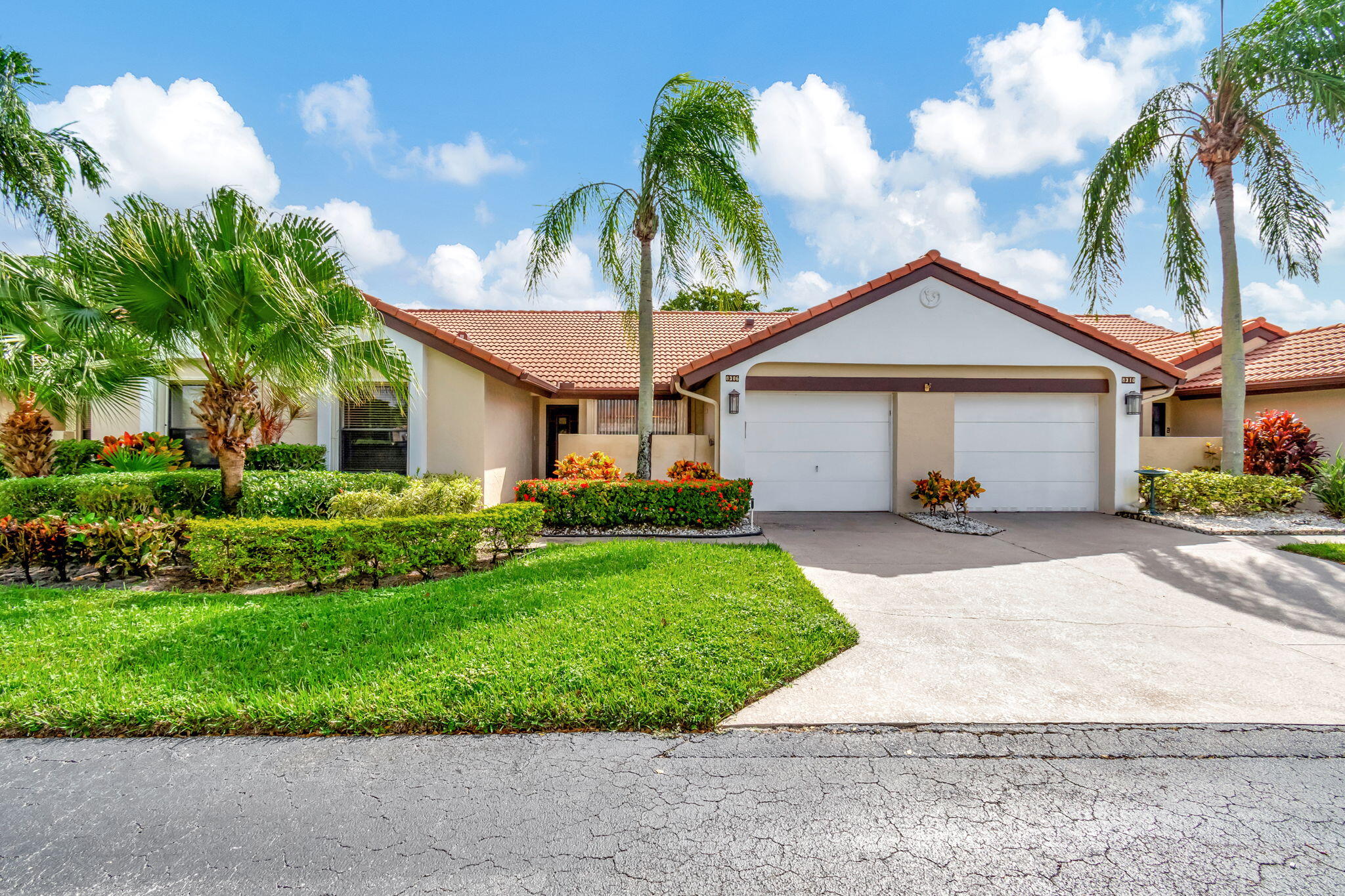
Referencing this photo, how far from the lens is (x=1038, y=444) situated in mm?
11609

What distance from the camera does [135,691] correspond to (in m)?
3.56

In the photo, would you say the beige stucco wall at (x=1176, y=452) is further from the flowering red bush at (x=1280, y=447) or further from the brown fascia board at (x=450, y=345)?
the brown fascia board at (x=450, y=345)

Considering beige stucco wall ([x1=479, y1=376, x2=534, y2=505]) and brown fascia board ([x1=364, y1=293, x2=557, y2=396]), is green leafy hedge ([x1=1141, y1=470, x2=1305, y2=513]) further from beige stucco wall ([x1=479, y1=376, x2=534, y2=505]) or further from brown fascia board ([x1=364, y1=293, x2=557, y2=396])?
beige stucco wall ([x1=479, y1=376, x2=534, y2=505])

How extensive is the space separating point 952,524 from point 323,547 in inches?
371

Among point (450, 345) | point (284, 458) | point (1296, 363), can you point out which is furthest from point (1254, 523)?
point (284, 458)

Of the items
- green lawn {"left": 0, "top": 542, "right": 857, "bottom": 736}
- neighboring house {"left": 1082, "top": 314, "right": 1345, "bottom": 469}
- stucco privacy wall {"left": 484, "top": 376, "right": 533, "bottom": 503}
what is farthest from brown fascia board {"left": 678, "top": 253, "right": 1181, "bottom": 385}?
green lawn {"left": 0, "top": 542, "right": 857, "bottom": 736}

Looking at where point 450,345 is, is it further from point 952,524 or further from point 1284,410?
point 1284,410

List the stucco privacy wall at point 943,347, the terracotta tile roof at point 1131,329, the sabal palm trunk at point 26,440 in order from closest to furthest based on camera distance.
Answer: the sabal palm trunk at point 26,440 → the stucco privacy wall at point 943,347 → the terracotta tile roof at point 1131,329

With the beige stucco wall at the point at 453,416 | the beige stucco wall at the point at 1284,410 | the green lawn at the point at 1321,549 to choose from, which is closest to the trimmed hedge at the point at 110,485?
the beige stucco wall at the point at 453,416

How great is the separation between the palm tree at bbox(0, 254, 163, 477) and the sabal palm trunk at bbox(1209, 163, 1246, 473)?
17.6 metres

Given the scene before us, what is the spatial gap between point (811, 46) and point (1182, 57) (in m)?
6.87

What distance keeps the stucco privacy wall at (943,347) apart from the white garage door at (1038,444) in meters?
0.50

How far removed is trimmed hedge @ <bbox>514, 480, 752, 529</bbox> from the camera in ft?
30.2

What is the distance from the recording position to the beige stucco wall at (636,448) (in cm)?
1180
